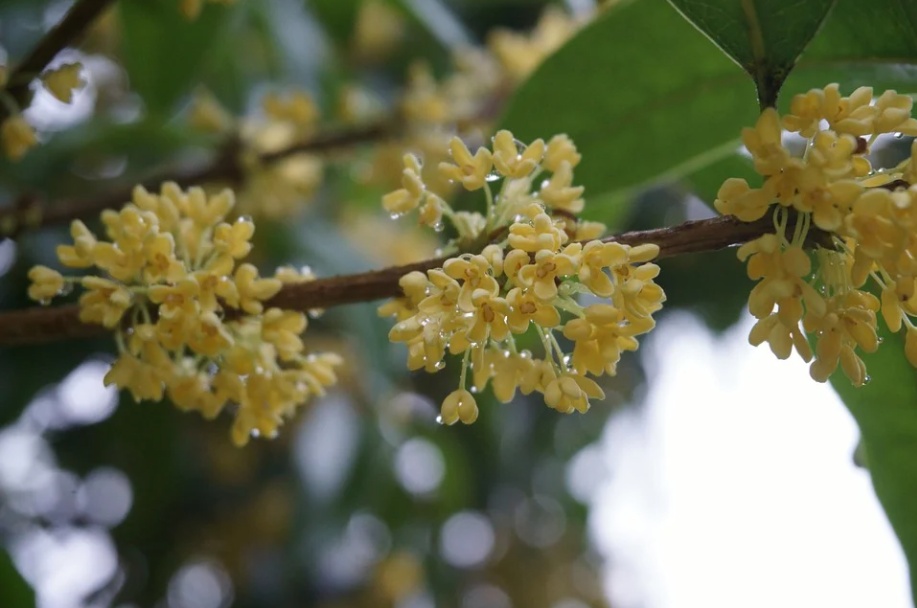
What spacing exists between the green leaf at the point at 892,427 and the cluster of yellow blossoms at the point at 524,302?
0.30m

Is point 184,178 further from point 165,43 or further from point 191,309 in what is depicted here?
point 191,309

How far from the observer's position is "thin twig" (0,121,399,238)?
1118 mm

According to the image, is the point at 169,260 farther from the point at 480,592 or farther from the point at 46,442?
the point at 480,592

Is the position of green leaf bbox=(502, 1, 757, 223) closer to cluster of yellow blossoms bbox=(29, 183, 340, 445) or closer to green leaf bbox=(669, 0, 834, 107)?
green leaf bbox=(669, 0, 834, 107)

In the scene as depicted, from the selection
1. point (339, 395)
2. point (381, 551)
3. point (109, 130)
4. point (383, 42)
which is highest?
point (383, 42)

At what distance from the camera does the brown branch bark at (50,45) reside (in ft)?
2.91

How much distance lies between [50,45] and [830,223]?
749mm

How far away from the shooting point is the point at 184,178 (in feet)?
4.25

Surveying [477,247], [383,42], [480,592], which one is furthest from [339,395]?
[477,247]

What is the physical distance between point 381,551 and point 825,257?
187cm

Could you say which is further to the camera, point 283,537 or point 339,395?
point 283,537

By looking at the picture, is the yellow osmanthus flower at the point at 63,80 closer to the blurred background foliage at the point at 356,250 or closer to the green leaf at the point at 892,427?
the blurred background foliage at the point at 356,250

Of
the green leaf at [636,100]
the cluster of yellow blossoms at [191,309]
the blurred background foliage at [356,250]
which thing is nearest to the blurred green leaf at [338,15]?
the blurred background foliage at [356,250]

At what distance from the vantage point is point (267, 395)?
828 mm
